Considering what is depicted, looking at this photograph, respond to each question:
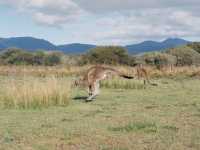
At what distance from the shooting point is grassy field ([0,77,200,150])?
9.28 meters

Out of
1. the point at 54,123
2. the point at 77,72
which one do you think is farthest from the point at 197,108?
the point at 77,72

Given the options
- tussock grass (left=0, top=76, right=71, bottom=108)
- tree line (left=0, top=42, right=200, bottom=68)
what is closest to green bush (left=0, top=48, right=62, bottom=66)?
tree line (left=0, top=42, right=200, bottom=68)

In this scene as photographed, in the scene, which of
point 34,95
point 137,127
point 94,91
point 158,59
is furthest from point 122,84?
point 158,59

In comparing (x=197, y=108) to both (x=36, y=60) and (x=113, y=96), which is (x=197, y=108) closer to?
(x=113, y=96)

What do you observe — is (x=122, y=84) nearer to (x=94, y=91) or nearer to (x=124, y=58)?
(x=94, y=91)

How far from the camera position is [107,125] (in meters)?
11.6

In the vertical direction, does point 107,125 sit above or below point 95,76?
below

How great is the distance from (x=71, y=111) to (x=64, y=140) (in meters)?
4.82

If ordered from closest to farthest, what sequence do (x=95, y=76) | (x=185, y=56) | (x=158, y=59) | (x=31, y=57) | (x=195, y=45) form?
(x=95, y=76) → (x=158, y=59) → (x=185, y=56) → (x=31, y=57) → (x=195, y=45)

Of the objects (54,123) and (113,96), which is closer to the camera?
(54,123)

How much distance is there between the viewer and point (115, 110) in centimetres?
1452

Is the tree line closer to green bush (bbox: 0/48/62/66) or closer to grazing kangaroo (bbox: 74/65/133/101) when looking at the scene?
green bush (bbox: 0/48/62/66)

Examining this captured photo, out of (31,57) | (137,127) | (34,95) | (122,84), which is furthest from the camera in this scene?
(31,57)

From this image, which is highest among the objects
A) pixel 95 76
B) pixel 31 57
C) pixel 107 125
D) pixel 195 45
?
pixel 195 45
